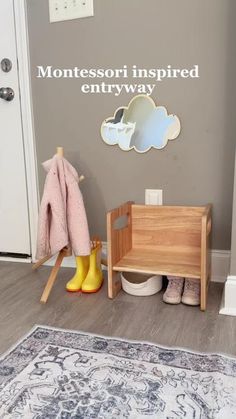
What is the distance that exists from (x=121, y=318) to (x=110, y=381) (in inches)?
16.3

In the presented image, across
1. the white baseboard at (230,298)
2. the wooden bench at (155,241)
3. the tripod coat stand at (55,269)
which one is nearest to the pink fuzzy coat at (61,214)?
the tripod coat stand at (55,269)

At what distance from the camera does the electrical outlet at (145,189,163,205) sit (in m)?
1.92

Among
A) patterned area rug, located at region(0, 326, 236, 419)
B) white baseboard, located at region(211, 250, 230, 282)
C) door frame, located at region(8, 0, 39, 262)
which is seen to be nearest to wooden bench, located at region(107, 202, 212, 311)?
white baseboard, located at region(211, 250, 230, 282)

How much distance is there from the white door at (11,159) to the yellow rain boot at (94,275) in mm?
524

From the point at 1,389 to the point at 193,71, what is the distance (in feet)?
4.86

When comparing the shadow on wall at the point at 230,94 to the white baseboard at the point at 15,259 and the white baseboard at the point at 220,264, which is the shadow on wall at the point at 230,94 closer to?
the white baseboard at the point at 220,264

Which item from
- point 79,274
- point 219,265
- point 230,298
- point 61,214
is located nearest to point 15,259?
point 79,274

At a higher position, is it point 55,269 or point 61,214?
point 61,214

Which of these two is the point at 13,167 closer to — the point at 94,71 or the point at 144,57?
the point at 94,71

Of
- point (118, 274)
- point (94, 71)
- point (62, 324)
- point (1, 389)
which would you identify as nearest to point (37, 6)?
point (94, 71)

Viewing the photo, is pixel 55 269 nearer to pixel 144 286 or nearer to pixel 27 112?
pixel 144 286

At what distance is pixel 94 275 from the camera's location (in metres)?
1.84

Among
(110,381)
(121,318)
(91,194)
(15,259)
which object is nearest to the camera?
(110,381)

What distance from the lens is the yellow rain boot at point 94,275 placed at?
5.90 feet
